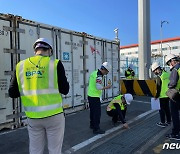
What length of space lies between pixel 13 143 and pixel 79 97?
3.51 metres

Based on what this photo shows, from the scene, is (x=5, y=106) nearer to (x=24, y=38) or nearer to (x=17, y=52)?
(x=17, y=52)

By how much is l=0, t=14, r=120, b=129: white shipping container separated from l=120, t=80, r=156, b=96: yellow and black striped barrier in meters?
1.16

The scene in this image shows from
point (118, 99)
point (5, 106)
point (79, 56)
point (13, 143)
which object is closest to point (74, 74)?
point (79, 56)

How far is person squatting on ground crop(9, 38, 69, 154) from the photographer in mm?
2672

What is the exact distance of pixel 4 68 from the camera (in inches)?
220

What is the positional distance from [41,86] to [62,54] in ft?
15.5

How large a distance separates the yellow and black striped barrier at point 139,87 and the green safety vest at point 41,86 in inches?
342

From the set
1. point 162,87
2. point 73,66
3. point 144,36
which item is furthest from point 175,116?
point 144,36

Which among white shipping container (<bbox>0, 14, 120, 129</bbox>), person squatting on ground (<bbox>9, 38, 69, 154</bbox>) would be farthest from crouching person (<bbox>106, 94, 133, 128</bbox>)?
person squatting on ground (<bbox>9, 38, 69, 154</bbox>)

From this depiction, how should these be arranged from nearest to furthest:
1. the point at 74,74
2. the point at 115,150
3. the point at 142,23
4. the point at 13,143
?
the point at 115,150
the point at 13,143
the point at 74,74
the point at 142,23

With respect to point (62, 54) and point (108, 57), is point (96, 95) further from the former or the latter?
point (108, 57)

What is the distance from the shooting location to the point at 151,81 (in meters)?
10.8

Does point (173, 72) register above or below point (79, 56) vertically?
below

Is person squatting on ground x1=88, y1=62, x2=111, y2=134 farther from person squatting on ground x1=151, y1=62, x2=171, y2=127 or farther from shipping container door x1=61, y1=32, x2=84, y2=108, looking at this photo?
shipping container door x1=61, y1=32, x2=84, y2=108
